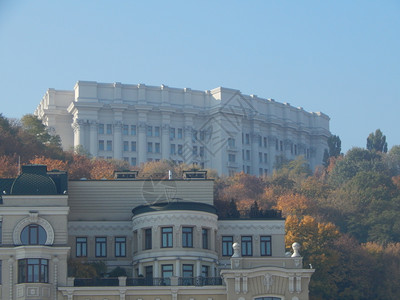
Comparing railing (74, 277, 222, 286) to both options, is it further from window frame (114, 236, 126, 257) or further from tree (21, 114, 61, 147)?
tree (21, 114, 61, 147)

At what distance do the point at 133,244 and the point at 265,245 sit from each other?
35.5ft

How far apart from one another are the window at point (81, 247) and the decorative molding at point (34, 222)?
9.11m

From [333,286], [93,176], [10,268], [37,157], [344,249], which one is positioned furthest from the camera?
[37,157]

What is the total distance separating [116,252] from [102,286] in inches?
420

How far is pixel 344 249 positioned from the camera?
404 feet

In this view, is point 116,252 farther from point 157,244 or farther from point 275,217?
point 275,217

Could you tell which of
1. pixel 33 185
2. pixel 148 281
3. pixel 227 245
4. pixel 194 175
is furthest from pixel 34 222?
pixel 194 175

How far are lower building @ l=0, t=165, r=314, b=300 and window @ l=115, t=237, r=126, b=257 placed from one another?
0.08 m

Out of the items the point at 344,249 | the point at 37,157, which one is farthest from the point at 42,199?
the point at 37,157

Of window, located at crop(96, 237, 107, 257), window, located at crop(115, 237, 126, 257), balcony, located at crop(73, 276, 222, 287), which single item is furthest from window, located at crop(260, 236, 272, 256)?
window, located at crop(96, 237, 107, 257)

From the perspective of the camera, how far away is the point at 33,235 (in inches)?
3268

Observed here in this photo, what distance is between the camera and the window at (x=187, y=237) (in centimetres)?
8794

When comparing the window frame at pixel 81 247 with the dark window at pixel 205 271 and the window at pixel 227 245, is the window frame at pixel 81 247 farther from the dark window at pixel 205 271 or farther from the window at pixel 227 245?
the window at pixel 227 245

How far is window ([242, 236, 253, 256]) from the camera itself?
306ft
